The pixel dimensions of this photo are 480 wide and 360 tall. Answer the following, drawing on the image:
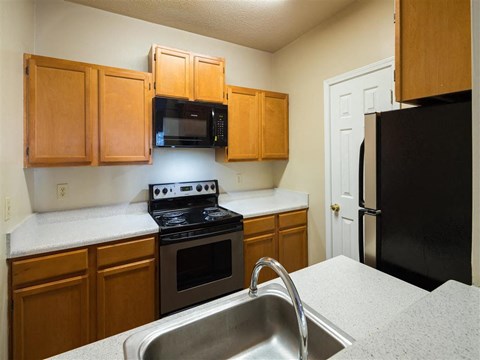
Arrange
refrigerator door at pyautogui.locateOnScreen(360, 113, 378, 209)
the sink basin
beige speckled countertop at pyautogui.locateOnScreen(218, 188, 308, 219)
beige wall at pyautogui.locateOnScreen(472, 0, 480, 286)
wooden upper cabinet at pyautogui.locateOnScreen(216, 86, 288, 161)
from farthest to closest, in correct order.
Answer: wooden upper cabinet at pyautogui.locateOnScreen(216, 86, 288, 161)
beige speckled countertop at pyautogui.locateOnScreen(218, 188, 308, 219)
refrigerator door at pyautogui.locateOnScreen(360, 113, 378, 209)
the sink basin
beige wall at pyautogui.locateOnScreen(472, 0, 480, 286)

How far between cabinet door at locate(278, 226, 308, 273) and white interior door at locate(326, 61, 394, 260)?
0.32m

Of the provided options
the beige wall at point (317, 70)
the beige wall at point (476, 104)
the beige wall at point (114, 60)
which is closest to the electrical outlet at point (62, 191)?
the beige wall at point (114, 60)

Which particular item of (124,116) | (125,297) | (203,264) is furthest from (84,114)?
(203,264)

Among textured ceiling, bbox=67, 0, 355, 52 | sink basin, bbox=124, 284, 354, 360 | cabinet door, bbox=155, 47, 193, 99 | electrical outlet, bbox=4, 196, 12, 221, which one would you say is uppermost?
textured ceiling, bbox=67, 0, 355, 52

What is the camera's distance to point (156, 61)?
2160mm

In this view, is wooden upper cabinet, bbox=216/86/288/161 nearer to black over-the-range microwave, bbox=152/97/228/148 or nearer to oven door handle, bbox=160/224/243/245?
black over-the-range microwave, bbox=152/97/228/148

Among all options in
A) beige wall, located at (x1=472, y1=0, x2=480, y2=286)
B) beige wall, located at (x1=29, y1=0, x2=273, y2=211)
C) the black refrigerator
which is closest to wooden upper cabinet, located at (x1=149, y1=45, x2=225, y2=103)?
A: beige wall, located at (x1=29, y1=0, x2=273, y2=211)

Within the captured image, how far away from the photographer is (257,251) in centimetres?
241

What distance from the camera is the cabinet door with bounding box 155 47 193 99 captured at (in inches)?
85.7

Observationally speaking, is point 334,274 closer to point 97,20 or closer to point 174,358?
point 174,358

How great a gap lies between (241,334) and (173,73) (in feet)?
6.89

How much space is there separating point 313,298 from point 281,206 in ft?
5.46

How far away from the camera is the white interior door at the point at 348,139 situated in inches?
80.2

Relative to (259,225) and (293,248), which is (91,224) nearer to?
(259,225)
